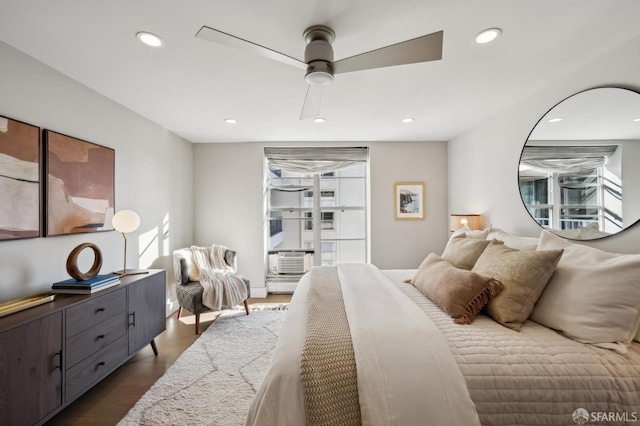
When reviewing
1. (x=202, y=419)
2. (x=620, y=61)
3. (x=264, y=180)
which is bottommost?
(x=202, y=419)

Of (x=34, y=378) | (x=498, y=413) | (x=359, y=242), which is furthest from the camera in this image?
(x=359, y=242)

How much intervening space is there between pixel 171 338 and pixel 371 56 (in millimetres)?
3215

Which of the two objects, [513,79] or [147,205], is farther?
[147,205]

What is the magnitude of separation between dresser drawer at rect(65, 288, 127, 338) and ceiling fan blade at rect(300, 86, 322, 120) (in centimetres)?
202

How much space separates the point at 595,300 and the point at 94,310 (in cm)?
298

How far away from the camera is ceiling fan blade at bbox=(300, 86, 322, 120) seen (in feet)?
6.15

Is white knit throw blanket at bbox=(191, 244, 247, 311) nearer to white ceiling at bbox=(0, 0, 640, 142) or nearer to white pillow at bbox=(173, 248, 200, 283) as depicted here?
white pillow at bbox=(173, 248, 200, 283)

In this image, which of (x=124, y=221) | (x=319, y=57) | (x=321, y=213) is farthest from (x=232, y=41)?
(x=321, y=213)

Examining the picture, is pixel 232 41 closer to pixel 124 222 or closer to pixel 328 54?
pixel 328 54

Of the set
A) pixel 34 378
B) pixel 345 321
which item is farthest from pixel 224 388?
pixel 345 321

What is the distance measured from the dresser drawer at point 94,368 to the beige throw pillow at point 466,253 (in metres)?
2.71

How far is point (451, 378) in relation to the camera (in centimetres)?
111

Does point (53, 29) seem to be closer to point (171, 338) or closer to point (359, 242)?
point (171, 338)

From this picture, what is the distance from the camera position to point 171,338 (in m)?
2.96
